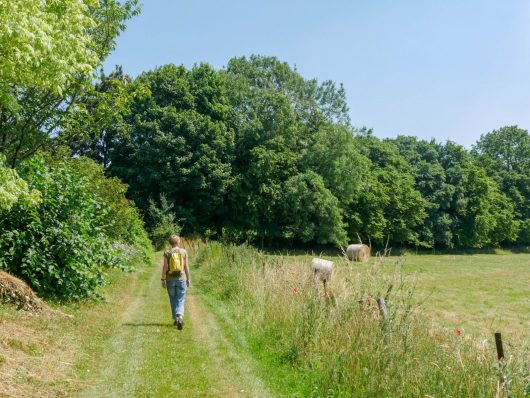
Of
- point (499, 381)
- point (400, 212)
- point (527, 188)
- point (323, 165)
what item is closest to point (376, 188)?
point (400, 212)

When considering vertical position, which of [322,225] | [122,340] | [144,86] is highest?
[144,86]

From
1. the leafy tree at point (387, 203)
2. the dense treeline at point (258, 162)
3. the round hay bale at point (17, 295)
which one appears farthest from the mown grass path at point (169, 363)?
the leafy tree at point (387, 203)

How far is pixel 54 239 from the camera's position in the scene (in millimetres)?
11391

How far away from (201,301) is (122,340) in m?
5.51

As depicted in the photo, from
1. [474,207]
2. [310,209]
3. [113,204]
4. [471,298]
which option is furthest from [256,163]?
[474,207]

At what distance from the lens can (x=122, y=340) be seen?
8992mm

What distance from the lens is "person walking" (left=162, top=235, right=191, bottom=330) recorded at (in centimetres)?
1042

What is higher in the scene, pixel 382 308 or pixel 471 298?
pixel 382 308

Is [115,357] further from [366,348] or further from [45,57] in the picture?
[45,57]

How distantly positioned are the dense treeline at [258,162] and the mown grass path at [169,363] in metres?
26.1

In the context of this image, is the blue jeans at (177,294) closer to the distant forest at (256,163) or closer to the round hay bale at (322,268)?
the round hay bale at (322,268)

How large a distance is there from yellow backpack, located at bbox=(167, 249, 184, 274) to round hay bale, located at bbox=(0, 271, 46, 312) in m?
2.62

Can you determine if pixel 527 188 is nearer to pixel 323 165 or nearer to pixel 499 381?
pixel 323 165

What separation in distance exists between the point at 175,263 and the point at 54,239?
314 centimetres
